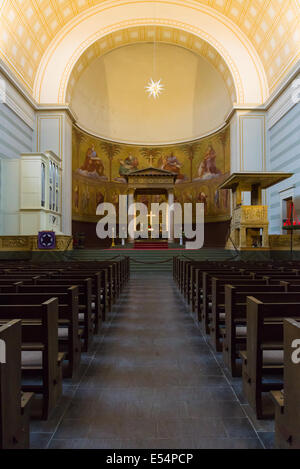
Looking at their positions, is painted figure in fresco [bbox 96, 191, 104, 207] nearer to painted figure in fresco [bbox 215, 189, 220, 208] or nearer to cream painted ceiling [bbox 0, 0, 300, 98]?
painted figure in fresco [bbox 215, 189, 220, 208]

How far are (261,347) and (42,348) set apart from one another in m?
Result: 1.70

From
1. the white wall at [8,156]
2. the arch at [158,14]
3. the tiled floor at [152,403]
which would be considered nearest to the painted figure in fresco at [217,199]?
the arch at [158,14]

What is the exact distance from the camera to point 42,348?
261 centimetres

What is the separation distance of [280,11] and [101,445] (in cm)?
1989

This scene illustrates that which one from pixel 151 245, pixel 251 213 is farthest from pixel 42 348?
pixel 151 245

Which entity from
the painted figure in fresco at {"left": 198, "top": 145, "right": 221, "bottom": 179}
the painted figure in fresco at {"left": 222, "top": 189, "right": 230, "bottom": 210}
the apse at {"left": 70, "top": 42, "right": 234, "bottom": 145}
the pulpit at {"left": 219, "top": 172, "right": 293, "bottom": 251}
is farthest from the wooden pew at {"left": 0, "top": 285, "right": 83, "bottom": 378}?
the painted figure in fresco at {"left": 198, "top": 145, "right": 221, "bottom": 179}

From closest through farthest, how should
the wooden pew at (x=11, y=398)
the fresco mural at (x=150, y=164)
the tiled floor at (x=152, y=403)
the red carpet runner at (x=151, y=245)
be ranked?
the wooden pew at (x=11, y=398) < the tiled floor at (x=152, y=403) < the red carpet runner at (x=151, y=245) < the fresco mural at (x=150, y=164)

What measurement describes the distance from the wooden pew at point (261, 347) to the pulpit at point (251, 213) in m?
11.4

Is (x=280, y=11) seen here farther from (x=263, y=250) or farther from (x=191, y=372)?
(x=191, y=372)

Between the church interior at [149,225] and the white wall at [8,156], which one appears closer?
the church interior at [149,225]

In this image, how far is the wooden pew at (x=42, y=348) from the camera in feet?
8.40

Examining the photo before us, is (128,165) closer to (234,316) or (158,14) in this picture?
(158,14)

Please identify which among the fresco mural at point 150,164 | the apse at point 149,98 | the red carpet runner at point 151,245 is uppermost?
the apse at point 149,98

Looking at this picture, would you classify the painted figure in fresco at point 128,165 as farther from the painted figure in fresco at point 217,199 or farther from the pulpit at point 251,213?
the pulpit at point 251,213
